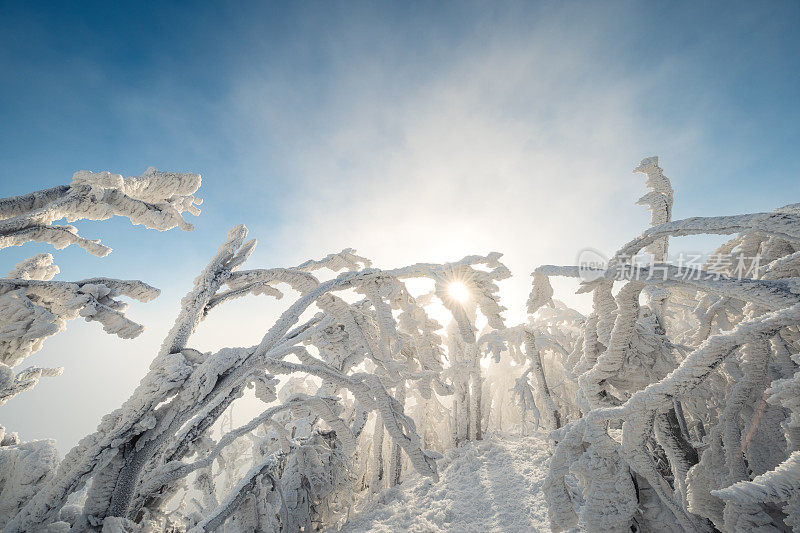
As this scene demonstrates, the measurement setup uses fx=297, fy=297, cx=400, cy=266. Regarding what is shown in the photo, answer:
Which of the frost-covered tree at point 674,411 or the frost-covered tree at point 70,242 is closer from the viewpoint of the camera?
the frost-covered tree at point 674,411

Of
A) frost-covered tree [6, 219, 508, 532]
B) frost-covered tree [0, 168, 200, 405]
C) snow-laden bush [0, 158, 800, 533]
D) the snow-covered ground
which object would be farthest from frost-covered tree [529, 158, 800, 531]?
frost-covered tree [0, 168, 200, 405]

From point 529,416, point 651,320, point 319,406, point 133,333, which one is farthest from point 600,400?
→ point 529,416

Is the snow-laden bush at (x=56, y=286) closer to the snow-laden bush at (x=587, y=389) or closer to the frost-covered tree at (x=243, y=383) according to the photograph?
the snow-laden bush at (x=587, y=389)

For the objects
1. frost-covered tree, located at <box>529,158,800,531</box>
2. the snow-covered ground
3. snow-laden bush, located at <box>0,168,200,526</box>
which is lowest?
the snow-covered ground

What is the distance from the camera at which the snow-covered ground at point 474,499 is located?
4648mm

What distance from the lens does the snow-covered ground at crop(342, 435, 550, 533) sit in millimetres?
4648

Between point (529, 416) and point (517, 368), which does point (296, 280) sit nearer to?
point (529, 416)

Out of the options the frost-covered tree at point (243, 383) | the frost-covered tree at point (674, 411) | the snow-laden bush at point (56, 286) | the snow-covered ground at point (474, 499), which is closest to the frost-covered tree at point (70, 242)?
the snow-laden bush at point (56, 286)

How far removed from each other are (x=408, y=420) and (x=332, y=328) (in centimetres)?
159

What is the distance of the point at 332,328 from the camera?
4.04 metres

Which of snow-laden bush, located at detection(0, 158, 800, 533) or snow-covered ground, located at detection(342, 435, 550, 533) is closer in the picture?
snow-laden bush, located at detection(0, 158, 800, 533)

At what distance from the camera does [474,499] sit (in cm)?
549

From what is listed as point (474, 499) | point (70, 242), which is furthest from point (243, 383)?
point (474, 499)

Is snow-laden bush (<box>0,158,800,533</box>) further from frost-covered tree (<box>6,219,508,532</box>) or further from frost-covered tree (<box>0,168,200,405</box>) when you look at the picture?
frost-covered tree (<box>0,168,200,405</box>)
